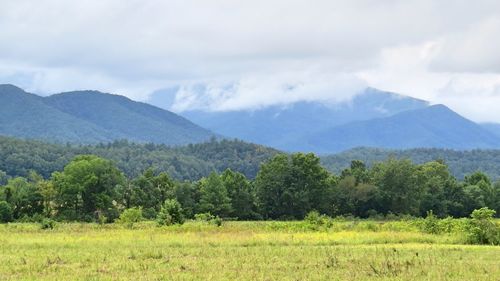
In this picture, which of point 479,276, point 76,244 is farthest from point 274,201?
point 479,276

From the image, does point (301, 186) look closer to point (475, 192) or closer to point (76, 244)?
point (475, 192)

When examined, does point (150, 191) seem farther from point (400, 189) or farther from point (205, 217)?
point (400, 189)

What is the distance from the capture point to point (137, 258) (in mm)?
35844

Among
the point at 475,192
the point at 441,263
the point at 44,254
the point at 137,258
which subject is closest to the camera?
the point at 441,263

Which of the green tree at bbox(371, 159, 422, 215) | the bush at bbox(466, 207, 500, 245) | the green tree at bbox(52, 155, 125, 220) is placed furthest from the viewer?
the green tree at bbox(371, 159, 422, 215)

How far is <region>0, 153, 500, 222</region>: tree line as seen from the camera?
340 ft

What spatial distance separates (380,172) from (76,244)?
3344 inches

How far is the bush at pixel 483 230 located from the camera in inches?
1934

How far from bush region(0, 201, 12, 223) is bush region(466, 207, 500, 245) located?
236ft

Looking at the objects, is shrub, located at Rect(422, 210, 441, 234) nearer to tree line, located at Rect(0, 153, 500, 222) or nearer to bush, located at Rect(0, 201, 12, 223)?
tree line, located at Rect(0, 153, 500, 222)

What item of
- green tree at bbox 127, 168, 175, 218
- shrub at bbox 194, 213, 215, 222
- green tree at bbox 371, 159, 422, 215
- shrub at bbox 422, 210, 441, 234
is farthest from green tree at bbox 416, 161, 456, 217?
shrub at bbox 422, 210, 441, 234

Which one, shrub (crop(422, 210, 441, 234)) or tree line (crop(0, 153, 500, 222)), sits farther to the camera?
tree line (crop(0, 153, 500, 222))

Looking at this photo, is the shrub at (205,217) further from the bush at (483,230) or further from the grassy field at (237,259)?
the bush at (483,230)

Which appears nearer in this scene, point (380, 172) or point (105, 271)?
point (105, 271)
